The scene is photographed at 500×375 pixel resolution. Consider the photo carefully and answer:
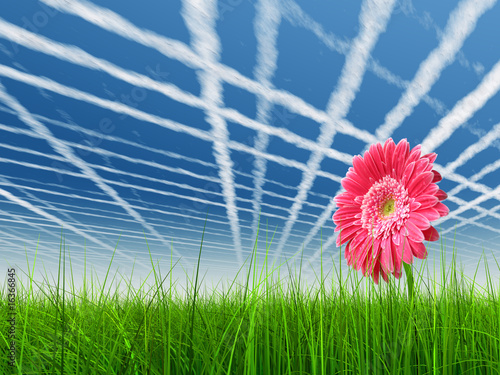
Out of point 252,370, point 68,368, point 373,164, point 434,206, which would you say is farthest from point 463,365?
point 68,368

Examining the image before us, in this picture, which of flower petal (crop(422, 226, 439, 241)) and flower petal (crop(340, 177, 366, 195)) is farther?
flower petal (crop(340, 177, 366, 195))

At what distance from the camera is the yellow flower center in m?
1.55

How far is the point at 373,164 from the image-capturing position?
1.61 m

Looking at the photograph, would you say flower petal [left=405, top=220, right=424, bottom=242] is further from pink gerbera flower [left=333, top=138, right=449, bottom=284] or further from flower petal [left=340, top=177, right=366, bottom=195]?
flower petal [left=340, top=177, right=366, bottom=195]

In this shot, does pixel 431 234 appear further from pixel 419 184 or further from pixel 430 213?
pixel 419 184

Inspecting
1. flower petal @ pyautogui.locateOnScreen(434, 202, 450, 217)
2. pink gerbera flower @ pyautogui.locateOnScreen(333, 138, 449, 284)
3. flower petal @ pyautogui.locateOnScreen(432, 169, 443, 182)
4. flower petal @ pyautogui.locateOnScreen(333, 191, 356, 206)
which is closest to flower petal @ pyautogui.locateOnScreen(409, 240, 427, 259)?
pink gerbera flower @ pyautogui.locateOnScreen(333, 138, 449, 284)

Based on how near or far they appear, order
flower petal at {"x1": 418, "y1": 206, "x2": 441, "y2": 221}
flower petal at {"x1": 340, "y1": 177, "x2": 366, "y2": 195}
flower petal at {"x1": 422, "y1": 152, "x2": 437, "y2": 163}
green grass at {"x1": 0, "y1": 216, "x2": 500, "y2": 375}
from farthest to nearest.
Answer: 1. flower petal at {"x1": 340, "y1": 177, "x2": 366, "y2": 195}
2. flower petal at {"x1": 422, "y1": 152, "x2": 437, "y2": 163}
3. flower petal at {"x1": 418, "y1": 206, "x2": 441, "y2": 221}
4. green grass at {"x1": 0, "y1": 216, "x2": 500, "y2": 375}

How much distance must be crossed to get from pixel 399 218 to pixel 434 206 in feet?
0.44

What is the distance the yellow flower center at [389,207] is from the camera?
1.55 m

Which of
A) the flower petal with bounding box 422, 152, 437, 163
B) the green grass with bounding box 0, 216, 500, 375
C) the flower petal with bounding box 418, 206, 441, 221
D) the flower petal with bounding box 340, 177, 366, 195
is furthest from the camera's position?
the flower petal with bounding box 340, 177, 366, 195

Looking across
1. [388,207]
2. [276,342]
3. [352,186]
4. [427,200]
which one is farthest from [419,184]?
[276,342]

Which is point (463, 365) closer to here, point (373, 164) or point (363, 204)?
point (363, 204)

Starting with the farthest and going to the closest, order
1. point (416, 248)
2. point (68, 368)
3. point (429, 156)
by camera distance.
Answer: point (429, 156) → point (416, 248) → point (68, 368)

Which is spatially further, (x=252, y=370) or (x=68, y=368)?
(x=68, y=368)
